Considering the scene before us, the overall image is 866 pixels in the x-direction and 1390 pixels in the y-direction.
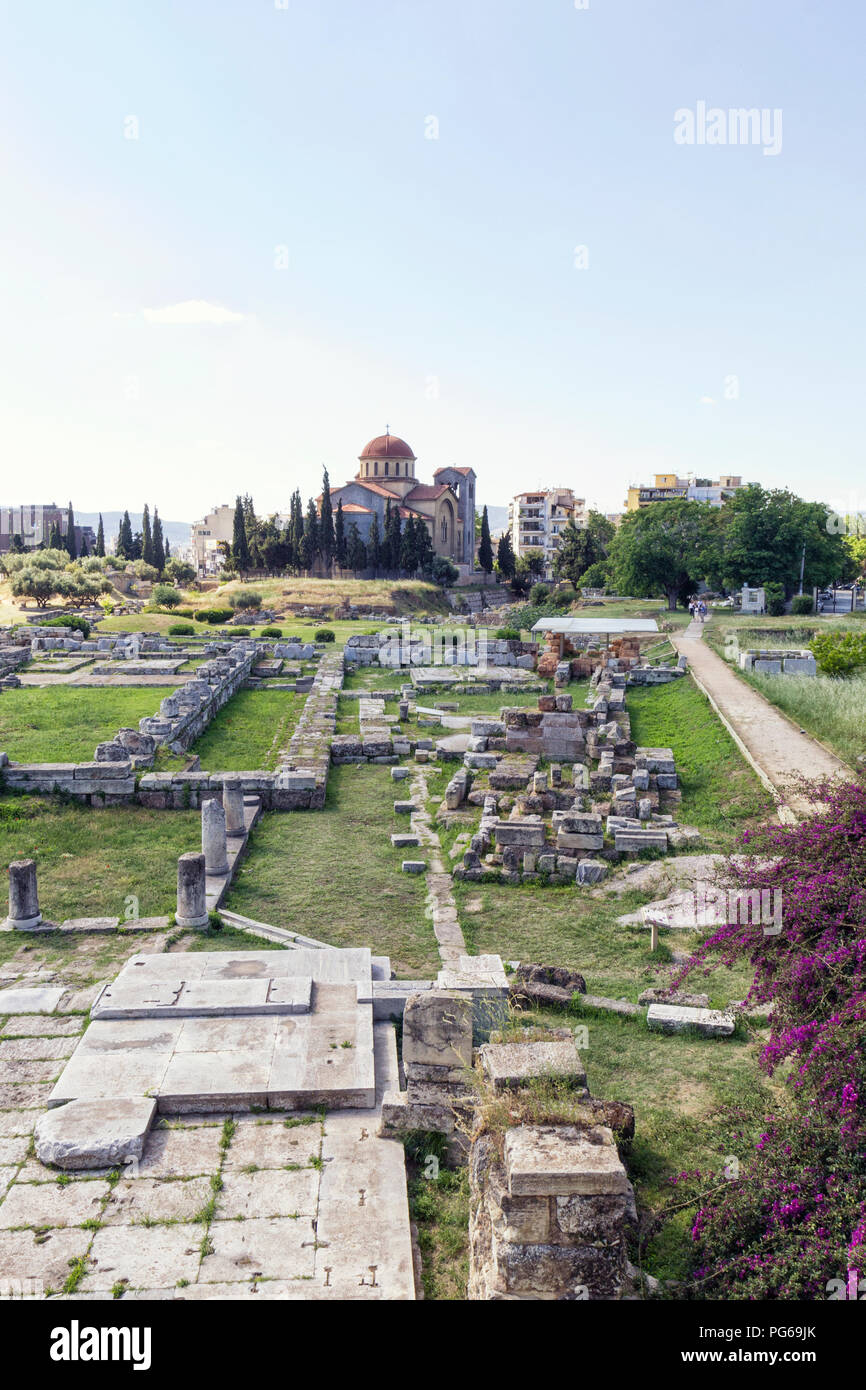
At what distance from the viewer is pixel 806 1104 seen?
18.2 ft

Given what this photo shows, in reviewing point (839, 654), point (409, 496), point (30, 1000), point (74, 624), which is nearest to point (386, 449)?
point (409, 496)

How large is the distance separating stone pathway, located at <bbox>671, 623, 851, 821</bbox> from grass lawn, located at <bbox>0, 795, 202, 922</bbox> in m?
7.57

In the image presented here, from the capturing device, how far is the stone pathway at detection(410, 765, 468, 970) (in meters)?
10.2

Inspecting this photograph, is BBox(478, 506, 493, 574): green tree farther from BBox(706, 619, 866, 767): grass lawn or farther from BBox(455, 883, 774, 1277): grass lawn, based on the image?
BBox(455, 883, 774, 1277): grass lawn

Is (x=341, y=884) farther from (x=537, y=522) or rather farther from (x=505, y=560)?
(x=537, y=522)

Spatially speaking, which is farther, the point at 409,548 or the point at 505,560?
the point at 505,560

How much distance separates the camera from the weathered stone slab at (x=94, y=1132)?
597 cm

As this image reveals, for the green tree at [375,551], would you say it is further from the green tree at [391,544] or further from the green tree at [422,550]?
the green tree at [422,550]

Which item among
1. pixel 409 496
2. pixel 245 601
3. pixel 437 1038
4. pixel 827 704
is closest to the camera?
pixel 437 1038

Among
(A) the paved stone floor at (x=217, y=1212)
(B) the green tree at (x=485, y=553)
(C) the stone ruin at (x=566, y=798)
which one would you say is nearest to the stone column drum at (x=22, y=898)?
(A) the paved stone floor at (x=217, y=1212)

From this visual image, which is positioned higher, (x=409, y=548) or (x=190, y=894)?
(x=409, y=548)

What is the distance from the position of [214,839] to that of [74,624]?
32.5 meters

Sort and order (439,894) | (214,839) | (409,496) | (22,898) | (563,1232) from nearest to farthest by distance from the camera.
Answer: (563,1232) < (22,898) < (214,839) < (439,894) < (409,496)
